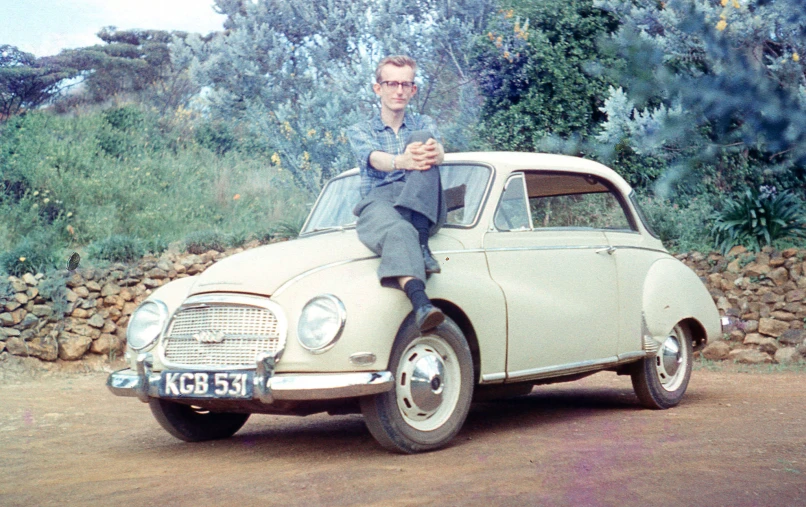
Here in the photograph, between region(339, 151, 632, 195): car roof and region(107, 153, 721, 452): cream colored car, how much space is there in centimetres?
1

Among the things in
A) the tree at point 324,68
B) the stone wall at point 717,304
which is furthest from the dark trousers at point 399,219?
the tree at point 324,68

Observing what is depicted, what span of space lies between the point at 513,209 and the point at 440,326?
1232 millimetres

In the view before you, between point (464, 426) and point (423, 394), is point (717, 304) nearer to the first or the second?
point (464, 426)

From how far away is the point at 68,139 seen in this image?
18.1 m

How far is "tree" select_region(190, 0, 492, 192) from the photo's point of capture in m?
15.6

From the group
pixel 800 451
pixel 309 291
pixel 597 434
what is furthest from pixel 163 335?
pixel 800 451

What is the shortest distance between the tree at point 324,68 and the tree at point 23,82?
18.0 ft

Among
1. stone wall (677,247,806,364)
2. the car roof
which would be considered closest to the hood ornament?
the car roof

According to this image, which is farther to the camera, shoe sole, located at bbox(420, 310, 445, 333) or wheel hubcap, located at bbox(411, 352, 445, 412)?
wheel hubcap, located at bbox(411, 352, 445, 412)

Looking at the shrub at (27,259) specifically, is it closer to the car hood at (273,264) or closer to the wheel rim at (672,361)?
the car hood at (273,264)

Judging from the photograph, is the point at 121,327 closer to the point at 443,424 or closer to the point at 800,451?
the point at 443,424

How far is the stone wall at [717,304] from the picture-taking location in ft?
36.0

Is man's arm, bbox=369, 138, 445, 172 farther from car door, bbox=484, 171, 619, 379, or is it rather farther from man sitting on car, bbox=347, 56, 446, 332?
car door, bbox=484, 171, 619, 379

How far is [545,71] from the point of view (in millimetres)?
13547
